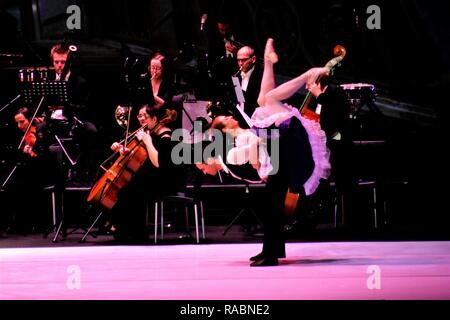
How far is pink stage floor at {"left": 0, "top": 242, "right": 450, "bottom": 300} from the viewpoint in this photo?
12.8 feet

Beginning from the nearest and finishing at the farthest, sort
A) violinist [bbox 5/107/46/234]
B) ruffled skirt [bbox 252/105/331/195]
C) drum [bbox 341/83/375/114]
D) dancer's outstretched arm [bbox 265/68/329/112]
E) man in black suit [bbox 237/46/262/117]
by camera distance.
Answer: dancer's outstretched arm [bbox 265/68/329/112] → ruffled skirt [bbox 252/105/331/195] → man in black suit [bbox 237/46/262/117] → drum [bbox 341/83/375/114] → violinist [bbox 5/107/46/234]

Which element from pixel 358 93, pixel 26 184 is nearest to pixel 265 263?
pixel 358 93

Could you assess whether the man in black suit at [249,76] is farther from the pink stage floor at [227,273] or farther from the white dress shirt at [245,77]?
the pink stage floor at [227,273]

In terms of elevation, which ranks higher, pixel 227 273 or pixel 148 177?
pixel 148 177

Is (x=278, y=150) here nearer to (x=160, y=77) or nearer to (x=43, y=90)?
(x=43, y=90)

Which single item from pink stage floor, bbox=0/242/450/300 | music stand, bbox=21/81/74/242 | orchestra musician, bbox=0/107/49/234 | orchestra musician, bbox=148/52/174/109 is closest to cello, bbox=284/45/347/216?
pink stage floor, bbox=0/242/450/300

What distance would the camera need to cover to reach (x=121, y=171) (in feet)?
23.0

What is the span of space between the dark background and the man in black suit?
81cm

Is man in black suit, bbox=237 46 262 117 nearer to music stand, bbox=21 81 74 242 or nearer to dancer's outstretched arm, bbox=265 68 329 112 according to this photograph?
music stand, bbox=21 81 74 242

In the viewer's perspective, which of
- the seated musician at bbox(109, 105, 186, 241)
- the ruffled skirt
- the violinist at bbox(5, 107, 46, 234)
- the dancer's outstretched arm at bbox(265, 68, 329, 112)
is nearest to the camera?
the dancer's outstretched arm at bbox(265, 68, 329, 112)

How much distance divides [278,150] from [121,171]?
2.44 metres
